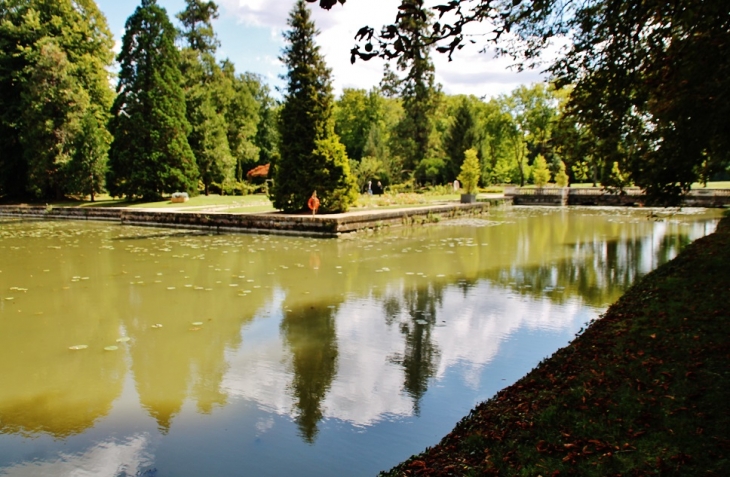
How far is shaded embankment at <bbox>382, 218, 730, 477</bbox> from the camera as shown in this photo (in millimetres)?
3088

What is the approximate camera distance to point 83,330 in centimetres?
733

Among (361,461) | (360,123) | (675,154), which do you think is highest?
(360,123)

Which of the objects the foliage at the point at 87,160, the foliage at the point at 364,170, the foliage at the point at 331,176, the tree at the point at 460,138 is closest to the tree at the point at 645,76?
the foliage at the point at 331,176

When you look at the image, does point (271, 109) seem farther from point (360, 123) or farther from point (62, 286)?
point (62, 286)

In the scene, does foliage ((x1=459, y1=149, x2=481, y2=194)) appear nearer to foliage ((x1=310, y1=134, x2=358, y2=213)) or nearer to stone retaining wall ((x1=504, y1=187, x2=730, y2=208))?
stone retaining wall ((x1=504, y1=187, x2=730, y2=208))

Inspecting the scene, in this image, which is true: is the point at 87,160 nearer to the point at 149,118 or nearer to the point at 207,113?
the point at 149,118

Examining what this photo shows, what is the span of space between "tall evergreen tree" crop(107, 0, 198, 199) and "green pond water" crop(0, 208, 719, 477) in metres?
18.1

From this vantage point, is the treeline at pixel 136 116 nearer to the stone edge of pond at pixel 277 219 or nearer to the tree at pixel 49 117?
the tree at pixel 49 117

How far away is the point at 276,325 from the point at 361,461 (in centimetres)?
375

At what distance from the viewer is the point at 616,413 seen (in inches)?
146

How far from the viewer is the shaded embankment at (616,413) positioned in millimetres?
3088

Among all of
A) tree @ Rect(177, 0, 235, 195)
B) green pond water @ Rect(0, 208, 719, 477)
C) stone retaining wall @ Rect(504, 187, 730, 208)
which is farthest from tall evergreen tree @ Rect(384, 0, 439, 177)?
green pond water @ Rect(0, 208, 719, 477)

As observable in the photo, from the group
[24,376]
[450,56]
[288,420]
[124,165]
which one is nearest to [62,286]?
[24,376]

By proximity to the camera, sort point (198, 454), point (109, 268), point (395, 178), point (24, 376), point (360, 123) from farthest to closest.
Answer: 1. point (360, 123)
2. point (395, 178)
3. point (109, 268)
4. point (24, 376)
5. point (198, 454)
